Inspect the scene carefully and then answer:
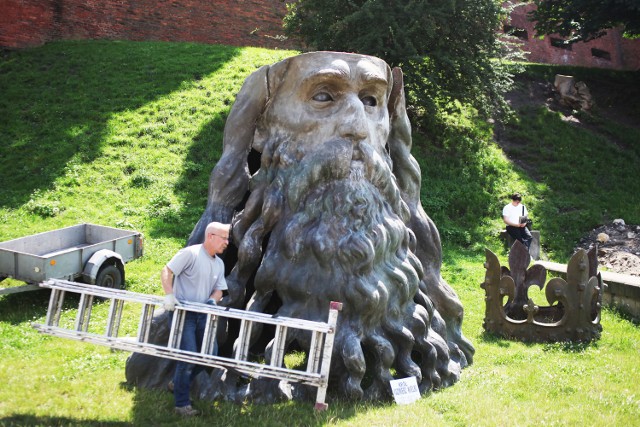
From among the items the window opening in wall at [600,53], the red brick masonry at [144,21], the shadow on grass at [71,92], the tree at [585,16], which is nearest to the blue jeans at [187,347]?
the shadow on grass at [71,92]

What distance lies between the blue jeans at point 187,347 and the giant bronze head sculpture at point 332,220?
701 mm

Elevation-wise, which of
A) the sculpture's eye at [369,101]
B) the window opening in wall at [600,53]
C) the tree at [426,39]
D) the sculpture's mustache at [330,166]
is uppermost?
the window opening in wall at [600,53]

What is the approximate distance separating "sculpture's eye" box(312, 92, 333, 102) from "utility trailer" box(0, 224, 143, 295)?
382cm

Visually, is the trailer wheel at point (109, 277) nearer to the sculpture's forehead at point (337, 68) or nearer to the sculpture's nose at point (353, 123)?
the sculpture's forehead at point (337, 68)

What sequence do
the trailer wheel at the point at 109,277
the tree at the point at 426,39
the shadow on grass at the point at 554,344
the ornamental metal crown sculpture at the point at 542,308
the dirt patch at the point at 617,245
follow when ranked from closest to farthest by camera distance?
1. the shadow on grass at the point at 554,344
2. the ornamental metal crown sculpture at the point at 542,308
3. the trailer wheel at the point at 109,277
4. the dirt patch at the point at 617,245
5. the tree at the point at 426,39

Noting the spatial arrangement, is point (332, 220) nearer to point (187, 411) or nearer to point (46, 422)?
point (187, 411)

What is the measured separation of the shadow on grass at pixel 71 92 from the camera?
13.2m

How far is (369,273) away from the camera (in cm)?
489

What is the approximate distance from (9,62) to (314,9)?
9.08 metres

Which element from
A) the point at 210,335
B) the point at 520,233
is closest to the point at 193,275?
the point at 210,335

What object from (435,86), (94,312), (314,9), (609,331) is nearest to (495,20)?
(435,86)

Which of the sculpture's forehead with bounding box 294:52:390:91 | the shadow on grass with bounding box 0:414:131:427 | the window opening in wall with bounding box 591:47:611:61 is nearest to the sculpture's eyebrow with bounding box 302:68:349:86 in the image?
the sculpture's forehead with bounding box 294:52:390:91

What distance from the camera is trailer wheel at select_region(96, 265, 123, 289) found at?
7766 millimetres

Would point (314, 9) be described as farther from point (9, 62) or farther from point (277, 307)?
point (277, 307)
